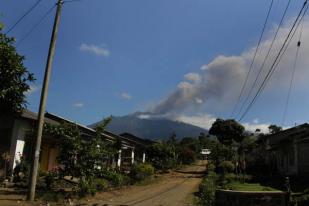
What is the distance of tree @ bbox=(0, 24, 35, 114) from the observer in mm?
18625

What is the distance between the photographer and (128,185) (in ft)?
89.3

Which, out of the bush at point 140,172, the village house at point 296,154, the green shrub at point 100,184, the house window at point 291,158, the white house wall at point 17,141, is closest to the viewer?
the white house wall at point 17,141

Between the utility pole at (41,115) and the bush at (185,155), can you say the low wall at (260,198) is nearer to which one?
the utility pole at (41,115)

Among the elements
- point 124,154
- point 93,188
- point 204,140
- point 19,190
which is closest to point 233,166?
point 124,154

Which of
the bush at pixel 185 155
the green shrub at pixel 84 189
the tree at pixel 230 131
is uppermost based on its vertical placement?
the tree at pixel 230 131

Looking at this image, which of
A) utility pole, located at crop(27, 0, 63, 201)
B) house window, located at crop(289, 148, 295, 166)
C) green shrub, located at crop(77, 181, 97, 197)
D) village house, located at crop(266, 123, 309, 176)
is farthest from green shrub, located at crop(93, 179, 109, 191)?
house window, located at crop(289, 148, 295, 166)

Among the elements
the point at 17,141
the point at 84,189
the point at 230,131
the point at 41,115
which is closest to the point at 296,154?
the point at 84,189

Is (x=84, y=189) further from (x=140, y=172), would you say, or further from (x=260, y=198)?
(x=140, y=172)

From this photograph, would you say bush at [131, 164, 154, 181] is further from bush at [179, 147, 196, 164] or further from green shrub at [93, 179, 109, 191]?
bush at [179, 147, 196, 164]

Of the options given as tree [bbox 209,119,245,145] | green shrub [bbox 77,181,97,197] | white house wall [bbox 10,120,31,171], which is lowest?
green shrub [bbox 77,181,97,197]

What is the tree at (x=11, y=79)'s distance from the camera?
18.6 m

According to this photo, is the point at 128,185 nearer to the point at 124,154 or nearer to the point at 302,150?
the point at 302,150

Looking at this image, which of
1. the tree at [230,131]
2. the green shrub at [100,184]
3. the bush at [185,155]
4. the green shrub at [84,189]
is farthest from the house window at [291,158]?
the bush at [185,155]

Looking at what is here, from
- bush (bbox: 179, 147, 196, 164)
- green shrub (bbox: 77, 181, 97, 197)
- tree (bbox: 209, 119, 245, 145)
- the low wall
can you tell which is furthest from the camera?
bush (bbox: 179, 147, 196, 164)
